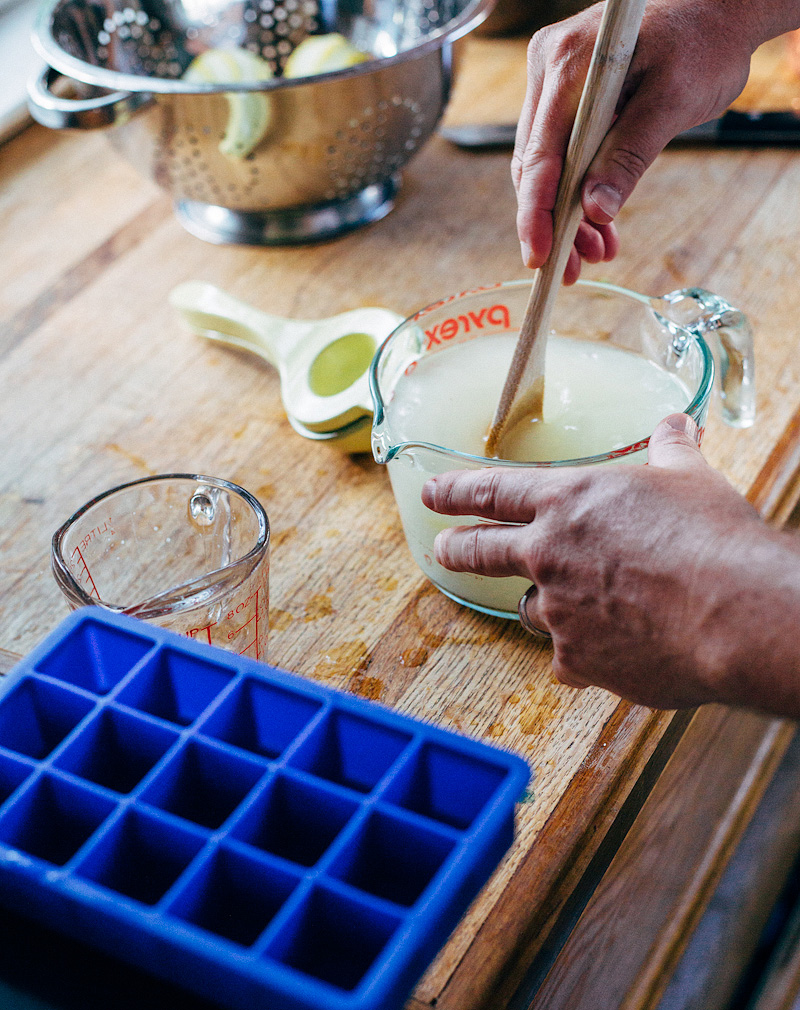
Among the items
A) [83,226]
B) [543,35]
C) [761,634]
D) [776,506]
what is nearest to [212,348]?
[83,226]

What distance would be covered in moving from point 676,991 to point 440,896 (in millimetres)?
409

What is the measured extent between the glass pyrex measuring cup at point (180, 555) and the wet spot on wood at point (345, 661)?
4cm

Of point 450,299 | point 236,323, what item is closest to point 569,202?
point 450,299

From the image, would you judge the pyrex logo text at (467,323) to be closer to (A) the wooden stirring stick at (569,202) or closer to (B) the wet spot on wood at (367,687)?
(A) the wooden stirring stick at (569,202)

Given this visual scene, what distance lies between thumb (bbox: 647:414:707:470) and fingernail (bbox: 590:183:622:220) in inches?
5.4

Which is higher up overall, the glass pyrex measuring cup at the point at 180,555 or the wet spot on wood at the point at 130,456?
the glass pyrex measuring cup at the point at 180,555

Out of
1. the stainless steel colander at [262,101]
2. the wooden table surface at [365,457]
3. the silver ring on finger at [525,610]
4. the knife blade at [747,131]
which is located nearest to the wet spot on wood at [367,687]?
the wooden table surface at [365,457]

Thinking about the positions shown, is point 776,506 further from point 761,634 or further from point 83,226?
point 83,226

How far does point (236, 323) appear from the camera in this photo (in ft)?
2.89

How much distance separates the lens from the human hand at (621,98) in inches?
24.0

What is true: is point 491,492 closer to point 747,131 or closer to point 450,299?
point 450,299

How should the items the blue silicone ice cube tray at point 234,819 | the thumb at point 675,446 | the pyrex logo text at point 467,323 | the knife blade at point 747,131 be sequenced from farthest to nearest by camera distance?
the knife blade at point 747,131
the pyrex logo text at point 467,323
the thumb at point 675,446
the blue silicone ice cube tray at point 234,819

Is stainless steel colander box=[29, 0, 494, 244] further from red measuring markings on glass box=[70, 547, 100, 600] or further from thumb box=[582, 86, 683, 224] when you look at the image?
red measuring markings on glass box=[70, 547, 100, 600]

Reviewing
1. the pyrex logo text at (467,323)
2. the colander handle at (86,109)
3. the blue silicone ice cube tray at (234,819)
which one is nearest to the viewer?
the blue silicone ice cube tray at (234,819)
